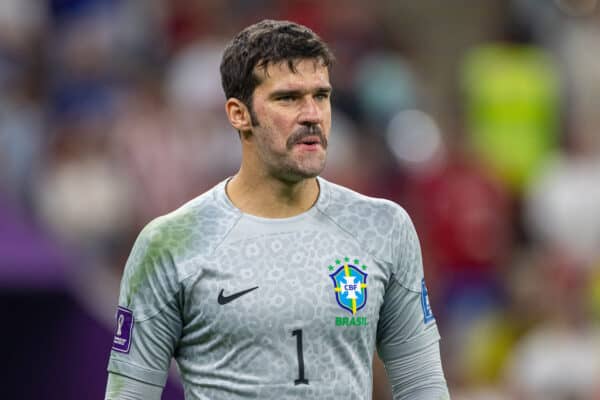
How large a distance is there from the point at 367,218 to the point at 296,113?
17.7 inches

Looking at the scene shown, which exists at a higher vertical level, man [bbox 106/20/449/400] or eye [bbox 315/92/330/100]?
eye [bbox 315/92/330/100]

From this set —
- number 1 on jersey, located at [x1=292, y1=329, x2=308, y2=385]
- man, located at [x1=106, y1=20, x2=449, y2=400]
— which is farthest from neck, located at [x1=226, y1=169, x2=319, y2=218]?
number 1 on jersey, located at [x1=292, y1=329, x2=308, y2=385]

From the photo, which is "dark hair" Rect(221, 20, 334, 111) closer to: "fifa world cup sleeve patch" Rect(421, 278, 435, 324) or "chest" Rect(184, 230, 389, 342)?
"chest" Rect(184, 230, 389, 342)

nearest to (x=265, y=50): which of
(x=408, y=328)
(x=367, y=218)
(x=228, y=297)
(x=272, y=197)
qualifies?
(x=272, y=197)

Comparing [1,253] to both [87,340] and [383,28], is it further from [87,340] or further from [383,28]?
[383,28]

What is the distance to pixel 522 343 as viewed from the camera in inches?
392

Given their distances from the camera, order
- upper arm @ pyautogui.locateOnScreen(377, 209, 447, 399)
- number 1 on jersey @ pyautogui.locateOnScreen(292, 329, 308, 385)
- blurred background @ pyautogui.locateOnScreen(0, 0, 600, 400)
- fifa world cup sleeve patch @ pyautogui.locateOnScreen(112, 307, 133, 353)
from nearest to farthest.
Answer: number 1 on jersey @ pyautogui.locateOnScreen(292, 329, 308, 385) → fifa world cup sleeve patch @ pyautogui.locateOnScreen(112, 307, 133, 353) → upper arm @ pyautogui.locateOnScreen(377, 209, 447, 399) → blurred background @ pyautogui.locateOnScreen(0, 0, 600, 400)

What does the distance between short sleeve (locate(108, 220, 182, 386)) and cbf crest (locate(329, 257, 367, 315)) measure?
51 cm

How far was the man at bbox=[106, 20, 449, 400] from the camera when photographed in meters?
4.60

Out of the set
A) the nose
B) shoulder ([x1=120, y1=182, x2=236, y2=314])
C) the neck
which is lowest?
shoulder ([x1=120, y1=182, x2=236, y2=314])

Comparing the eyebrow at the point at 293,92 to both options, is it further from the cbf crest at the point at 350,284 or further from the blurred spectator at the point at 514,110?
the blurred spectator at the point at 514,110

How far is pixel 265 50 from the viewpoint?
463 cm

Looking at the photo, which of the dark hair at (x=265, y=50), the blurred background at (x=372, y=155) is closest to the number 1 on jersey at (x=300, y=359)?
the dark hair at (x=265, y=50)

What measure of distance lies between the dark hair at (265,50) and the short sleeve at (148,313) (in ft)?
1.76
